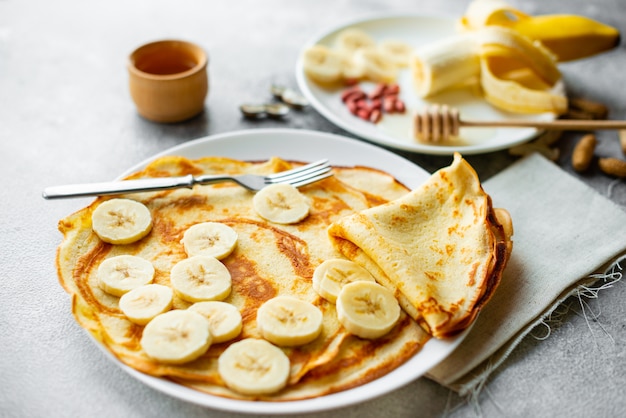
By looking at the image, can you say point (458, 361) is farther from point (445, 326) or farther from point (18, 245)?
point (18, 245)

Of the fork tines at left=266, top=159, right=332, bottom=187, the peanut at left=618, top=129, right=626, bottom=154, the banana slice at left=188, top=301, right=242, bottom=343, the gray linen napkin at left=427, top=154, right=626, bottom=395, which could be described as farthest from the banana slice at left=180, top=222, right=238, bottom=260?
the peanut at left=618, top=129, right=626, bottom=154

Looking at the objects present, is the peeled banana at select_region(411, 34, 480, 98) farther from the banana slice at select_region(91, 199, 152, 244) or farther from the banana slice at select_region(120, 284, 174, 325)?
the banana slice at select_region(120, 284, 174, 325)

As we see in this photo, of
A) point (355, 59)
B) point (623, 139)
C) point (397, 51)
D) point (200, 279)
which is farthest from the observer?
point (397, 51)

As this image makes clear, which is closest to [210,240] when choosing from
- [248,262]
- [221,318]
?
[248,262]

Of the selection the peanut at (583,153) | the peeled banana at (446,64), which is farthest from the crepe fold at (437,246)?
the peeled banana at (446,64)

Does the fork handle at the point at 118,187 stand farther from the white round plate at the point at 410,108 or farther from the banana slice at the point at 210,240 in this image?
the white round plate at the point at 410,108

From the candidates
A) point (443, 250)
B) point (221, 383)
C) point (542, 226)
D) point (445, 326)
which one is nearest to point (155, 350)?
point (221, 383)

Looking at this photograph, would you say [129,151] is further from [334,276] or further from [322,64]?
[334,276]
